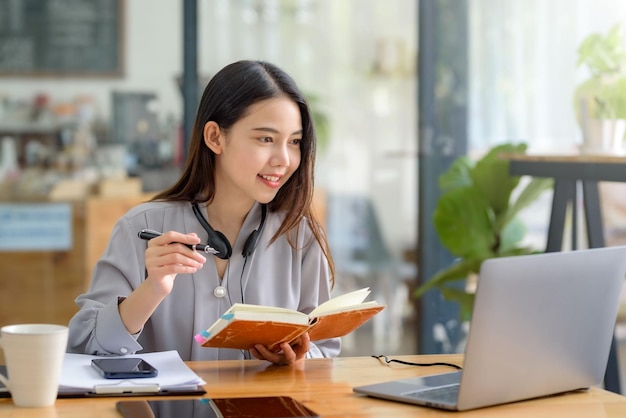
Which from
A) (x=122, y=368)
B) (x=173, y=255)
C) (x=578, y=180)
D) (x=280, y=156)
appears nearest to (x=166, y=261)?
(x=173, y=255)

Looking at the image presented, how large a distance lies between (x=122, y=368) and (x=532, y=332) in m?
0.65

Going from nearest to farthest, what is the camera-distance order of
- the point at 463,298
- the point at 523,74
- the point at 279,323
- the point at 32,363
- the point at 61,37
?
the point at 32,363
the point at 279,323
the point at 463,298
the point at 61,37
the point at 523,74

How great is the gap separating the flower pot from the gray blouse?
121cm

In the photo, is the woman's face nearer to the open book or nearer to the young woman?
the young woman

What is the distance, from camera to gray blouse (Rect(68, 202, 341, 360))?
2055 mm

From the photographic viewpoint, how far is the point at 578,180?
3121 millimetres

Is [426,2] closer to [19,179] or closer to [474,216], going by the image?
[474,216]

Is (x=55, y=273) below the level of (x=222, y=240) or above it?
below

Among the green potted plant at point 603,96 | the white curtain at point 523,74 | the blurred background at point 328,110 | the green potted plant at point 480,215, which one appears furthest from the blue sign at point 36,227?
the green potted plant at point 603,96

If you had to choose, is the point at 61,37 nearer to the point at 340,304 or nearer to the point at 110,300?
the point at 110,300

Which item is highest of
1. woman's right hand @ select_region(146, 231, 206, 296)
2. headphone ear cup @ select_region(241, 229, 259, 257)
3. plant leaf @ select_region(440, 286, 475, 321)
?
woman's right hand @ select_region(146, 231, 206, 296)

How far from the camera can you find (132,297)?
1.88 m

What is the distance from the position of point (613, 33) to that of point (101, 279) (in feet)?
6.25

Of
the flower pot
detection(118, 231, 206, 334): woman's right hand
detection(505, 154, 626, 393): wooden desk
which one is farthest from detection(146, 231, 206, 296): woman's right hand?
the flower pot
